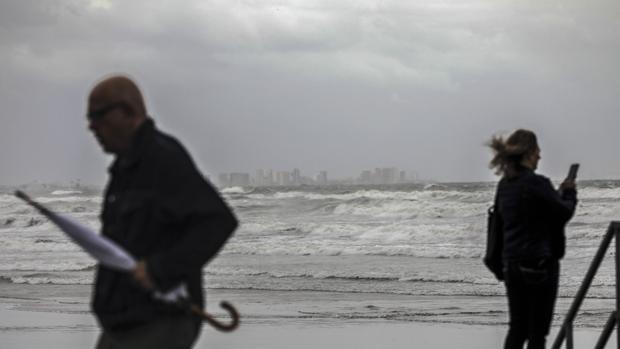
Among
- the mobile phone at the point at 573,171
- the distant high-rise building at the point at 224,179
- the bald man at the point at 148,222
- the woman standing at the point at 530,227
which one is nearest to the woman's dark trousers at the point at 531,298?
the woman standing at the point at 530,227

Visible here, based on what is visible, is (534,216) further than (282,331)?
No

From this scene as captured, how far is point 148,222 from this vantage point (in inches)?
133

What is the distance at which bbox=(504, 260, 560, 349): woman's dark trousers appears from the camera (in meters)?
6.46

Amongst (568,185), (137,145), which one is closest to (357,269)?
(568,185)

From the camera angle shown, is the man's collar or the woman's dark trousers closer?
the man's collar

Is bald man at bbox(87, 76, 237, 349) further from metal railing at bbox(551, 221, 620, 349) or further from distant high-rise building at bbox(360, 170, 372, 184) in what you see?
distant high-rise building at bbox(360, 170, 372, 184)

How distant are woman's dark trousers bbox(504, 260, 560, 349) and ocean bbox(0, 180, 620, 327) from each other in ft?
15.5

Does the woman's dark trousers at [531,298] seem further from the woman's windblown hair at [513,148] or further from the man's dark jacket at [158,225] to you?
the man's dark jacket at [158,225]

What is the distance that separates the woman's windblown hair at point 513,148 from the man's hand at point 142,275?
355 cm

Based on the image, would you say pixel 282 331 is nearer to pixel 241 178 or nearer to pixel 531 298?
pixel 531 298

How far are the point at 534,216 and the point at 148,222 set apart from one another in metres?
3.48

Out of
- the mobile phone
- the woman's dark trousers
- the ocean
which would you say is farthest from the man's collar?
the ocean

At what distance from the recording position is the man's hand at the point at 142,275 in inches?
128

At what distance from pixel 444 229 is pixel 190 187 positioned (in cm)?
2816
